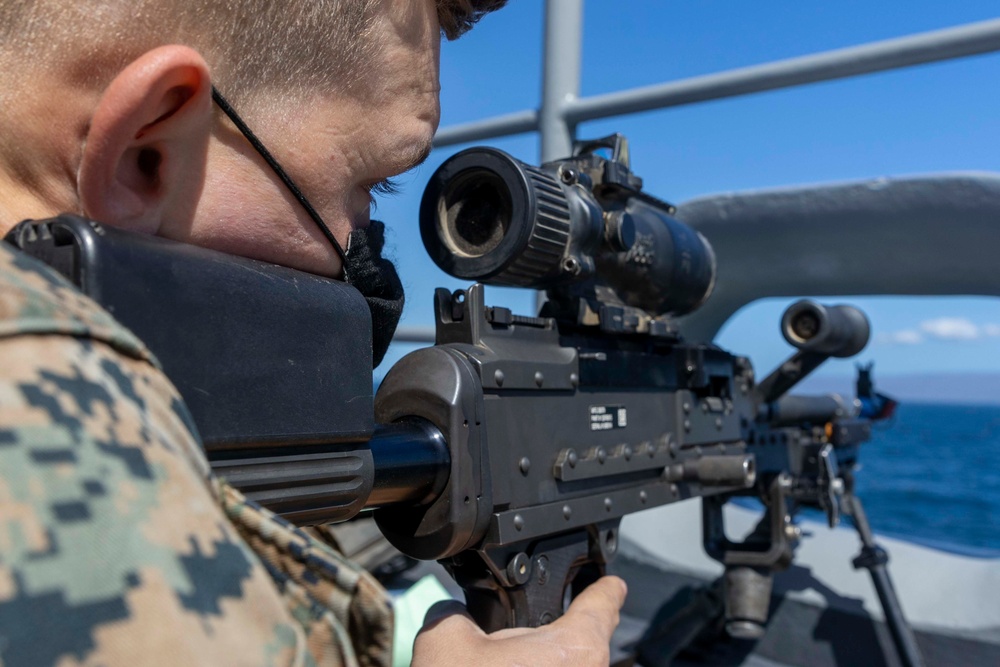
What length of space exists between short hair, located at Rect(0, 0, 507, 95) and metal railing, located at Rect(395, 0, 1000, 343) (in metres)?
1.43

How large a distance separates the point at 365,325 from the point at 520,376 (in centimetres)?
41

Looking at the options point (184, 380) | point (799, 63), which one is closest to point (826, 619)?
point (799, 63)

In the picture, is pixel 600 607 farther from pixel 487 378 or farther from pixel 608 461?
pixel 487 378

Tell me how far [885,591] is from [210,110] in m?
2.11

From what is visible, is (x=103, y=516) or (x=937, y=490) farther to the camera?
(x=937, y=490)

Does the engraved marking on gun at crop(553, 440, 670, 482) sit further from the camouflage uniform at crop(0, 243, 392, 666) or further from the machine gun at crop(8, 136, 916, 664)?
the camouflage uniform at crop(0, 243, 392, 666)

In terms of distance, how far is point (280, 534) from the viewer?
393 mm

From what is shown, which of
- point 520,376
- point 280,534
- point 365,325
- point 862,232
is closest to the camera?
point 280,534

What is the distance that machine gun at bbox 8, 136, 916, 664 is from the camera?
55 centimetres

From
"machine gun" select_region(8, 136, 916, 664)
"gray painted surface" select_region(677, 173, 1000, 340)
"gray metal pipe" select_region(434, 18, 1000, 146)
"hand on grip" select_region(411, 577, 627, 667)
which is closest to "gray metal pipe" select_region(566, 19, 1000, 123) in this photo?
"gray metal pipe" select_region(434, 18, 1000, 146)

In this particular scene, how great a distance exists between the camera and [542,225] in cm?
108

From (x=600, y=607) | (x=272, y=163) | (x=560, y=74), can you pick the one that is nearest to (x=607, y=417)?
(x=600, y=607)

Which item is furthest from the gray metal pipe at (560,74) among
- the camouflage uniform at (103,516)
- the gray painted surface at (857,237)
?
the camouflage uniform at (103,516)

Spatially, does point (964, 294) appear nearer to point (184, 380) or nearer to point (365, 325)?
point (365, 325)
